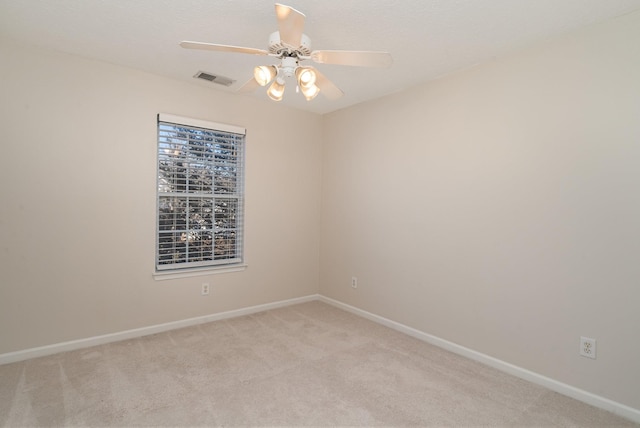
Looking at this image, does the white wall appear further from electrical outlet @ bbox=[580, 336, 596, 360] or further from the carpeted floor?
electrical outlet @ bbox=[580, 336, 596, 360]

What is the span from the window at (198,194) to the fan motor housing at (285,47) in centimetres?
181

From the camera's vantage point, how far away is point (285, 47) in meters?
1.86

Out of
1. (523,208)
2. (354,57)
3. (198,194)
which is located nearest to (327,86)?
(354,57)

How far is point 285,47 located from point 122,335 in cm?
287

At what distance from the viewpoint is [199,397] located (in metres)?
2.20

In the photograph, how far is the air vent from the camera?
10.4 feet

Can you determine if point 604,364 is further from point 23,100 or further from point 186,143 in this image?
point 23,100

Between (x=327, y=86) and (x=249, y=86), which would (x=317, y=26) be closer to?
(x=327, y=86)

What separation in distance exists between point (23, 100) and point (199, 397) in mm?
2621

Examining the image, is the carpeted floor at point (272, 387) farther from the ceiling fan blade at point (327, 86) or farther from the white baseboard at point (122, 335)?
the ceiling fan blade at point (327, 86)

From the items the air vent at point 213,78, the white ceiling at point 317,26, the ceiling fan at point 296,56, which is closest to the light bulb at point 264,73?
the ceiling fan at point 296,56

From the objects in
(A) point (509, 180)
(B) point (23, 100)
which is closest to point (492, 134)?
(A) point (509, 180)

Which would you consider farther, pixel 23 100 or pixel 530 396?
pixel 23 100

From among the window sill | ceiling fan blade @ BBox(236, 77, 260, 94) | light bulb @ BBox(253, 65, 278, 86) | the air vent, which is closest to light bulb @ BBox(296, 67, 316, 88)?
light bulb @ BBox(253, 65, 278, 86)
